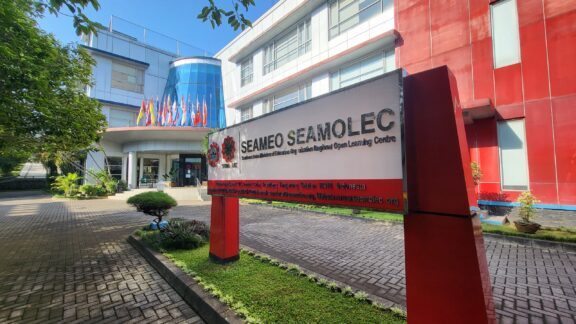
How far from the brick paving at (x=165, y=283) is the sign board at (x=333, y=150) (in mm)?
2016

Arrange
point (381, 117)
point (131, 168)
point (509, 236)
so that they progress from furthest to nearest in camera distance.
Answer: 1. point (131, 168)
2. point (509, 236)
3. point (381, 117)

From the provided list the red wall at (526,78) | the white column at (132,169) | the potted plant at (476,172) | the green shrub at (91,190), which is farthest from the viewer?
the white column at (132,169)

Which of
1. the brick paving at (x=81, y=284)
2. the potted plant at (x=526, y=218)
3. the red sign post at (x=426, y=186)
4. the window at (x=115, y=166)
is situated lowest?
the brick paving at (x=81, y=284)

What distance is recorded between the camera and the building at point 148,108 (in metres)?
23.7

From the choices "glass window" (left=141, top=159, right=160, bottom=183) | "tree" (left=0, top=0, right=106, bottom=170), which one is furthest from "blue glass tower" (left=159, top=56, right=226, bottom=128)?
"tree" (left=0, top=0, right=106, bottom=170)

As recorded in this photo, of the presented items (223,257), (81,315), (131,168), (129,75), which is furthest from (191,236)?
(129,75)

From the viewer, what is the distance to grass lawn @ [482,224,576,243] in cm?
605

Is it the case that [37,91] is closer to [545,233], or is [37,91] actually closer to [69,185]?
[545,233]

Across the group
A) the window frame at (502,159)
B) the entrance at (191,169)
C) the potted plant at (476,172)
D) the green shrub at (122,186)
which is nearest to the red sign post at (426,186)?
the potted plant at (476,172)

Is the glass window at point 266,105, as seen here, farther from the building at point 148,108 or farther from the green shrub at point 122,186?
the green shrub at point 122,186

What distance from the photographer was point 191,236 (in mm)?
6051

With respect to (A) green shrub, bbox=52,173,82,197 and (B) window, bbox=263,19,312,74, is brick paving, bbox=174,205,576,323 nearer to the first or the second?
(B) window, bbox=263,19,312,74

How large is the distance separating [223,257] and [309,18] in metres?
14.8

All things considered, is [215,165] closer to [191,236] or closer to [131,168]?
[191,236]
